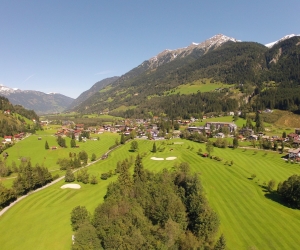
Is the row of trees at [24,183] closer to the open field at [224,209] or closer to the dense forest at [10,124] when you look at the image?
the open field at [224,209]

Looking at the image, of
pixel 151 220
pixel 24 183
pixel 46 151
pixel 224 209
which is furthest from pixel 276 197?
pixel 46 151

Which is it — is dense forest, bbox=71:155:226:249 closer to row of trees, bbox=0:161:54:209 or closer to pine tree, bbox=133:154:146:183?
pine tree, bbox=133:154:146:183

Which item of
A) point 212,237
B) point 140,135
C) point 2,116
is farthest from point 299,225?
point 2,116

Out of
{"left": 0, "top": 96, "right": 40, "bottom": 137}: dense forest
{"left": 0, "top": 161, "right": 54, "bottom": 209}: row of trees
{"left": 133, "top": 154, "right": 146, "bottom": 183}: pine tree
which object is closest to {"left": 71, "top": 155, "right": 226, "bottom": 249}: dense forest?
{"left": 133, "top": 154, "right": 146, "bottom": 183}: pine tree

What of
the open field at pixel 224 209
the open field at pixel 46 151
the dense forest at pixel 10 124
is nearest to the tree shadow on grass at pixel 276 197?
the open field at pixel 224 209

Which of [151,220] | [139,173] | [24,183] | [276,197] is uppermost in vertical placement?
[139,173]

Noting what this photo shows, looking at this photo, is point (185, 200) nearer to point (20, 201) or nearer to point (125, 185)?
point (125, 185)

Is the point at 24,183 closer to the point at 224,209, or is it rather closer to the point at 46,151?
the point at 224,209
